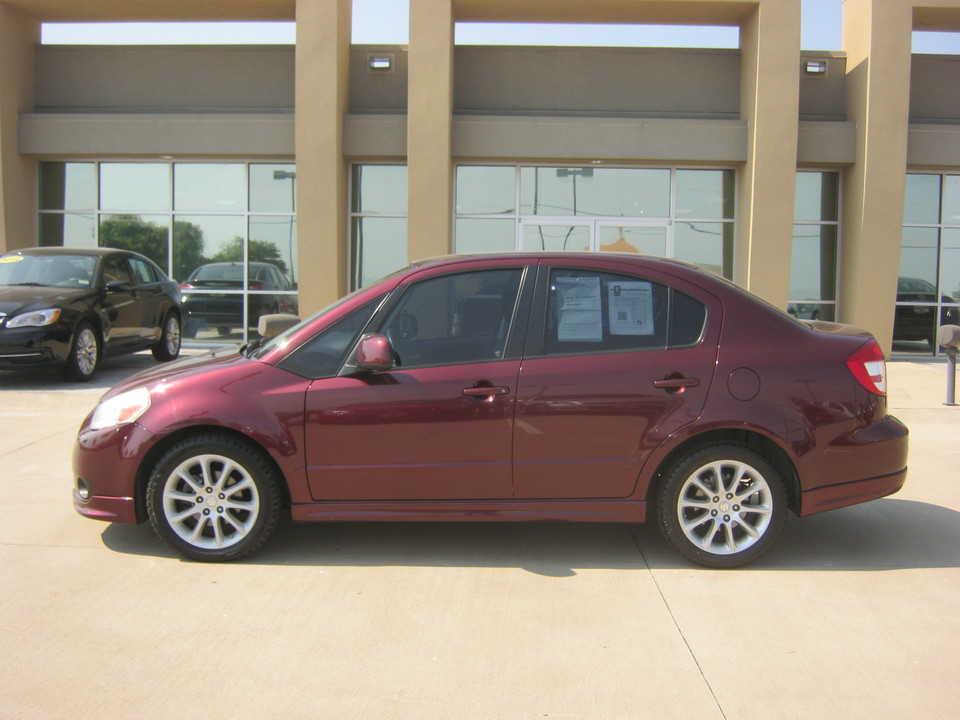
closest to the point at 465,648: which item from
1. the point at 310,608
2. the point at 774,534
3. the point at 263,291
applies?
the point at 310,608

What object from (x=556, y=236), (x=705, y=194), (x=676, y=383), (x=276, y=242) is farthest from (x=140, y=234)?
(x=676, y=383)

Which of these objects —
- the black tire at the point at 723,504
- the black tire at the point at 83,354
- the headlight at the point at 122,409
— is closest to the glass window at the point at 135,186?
the black tire at the point at 83,354

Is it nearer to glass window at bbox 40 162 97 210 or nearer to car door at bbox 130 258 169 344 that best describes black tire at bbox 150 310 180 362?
car door at bbox 130 258 169 344

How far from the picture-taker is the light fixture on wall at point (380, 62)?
48.8 feet

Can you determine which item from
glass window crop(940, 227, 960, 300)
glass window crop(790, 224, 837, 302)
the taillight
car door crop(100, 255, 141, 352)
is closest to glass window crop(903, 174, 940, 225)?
glass window crop(940, 227, 960, 300)

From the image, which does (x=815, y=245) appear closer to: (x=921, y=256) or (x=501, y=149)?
(x=921, y=256)

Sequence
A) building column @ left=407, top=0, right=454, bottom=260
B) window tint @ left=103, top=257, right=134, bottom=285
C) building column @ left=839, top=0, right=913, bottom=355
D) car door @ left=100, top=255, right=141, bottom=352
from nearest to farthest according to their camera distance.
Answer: car door @ left=100, top=255, right=141, bottom=352, window tint @ left=103, top=257, right=134, bottom=285, building column @ left=839, top=0, right=913, bottom=355, building column @ left=407, top=0, right=454, bottom=260

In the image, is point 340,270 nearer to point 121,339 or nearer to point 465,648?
point 121,339

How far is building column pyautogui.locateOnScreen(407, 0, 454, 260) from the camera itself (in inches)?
546

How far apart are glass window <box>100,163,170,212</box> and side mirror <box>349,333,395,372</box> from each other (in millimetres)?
12600

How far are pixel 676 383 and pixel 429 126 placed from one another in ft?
34.1

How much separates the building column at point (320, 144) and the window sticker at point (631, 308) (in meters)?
10.0

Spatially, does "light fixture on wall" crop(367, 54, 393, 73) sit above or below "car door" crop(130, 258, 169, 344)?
above

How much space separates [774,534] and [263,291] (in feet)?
40.6
